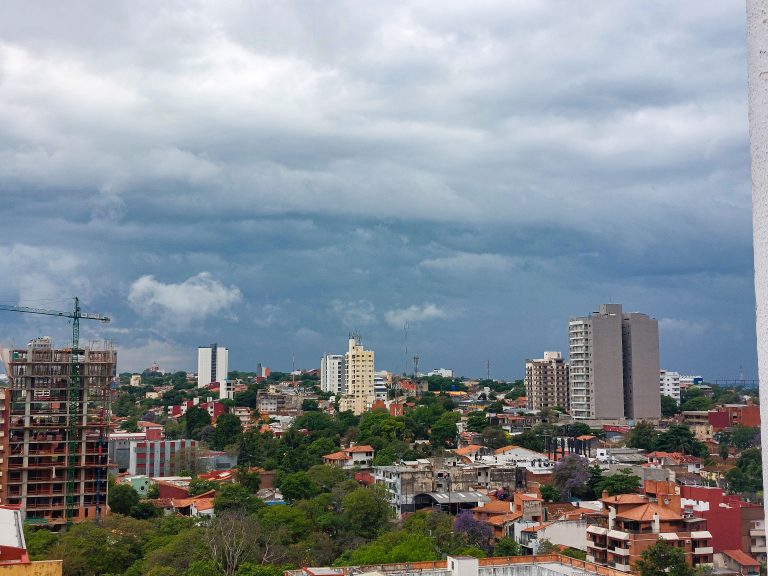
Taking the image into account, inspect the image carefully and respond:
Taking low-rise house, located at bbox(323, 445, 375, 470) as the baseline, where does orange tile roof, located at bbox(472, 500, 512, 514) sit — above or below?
below

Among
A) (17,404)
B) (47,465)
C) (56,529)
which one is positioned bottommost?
(56,529)

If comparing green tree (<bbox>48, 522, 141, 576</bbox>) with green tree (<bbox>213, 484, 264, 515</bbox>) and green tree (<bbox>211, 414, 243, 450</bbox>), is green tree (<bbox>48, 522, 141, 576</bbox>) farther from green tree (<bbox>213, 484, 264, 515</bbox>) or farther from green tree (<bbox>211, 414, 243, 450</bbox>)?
green tree (<bbox>211, 414, 243, 450</bbox>)

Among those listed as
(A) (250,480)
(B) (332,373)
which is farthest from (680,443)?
(B) (332,373)

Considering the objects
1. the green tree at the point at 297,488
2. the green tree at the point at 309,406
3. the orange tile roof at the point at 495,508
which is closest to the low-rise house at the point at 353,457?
the green tree at the point at 297,488

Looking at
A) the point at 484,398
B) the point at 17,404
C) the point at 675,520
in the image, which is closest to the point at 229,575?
the point at 675,520

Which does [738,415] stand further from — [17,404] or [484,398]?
[17,404]

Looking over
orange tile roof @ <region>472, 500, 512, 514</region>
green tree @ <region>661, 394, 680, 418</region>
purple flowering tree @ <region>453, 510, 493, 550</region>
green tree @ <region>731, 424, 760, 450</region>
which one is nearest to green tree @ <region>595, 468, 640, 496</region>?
orange tile roof @ <region>472, 500, 512, 514</region>

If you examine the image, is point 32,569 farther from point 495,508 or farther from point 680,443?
point 680,443
